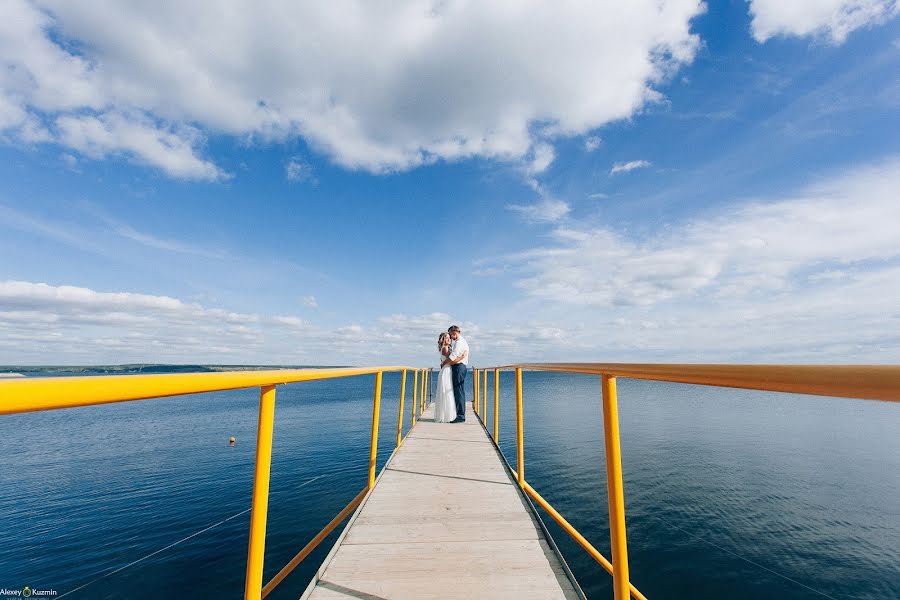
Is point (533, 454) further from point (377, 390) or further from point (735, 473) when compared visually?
point (377, 390)

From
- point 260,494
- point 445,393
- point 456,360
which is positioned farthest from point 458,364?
point 260,494

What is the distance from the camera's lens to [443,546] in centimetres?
239

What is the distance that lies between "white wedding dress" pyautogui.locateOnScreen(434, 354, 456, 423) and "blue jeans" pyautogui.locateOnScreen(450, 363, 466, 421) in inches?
3.1

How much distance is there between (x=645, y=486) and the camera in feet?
34.1

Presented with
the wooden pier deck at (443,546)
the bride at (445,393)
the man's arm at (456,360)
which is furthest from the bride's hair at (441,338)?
the wooden pier deck at (443,546)

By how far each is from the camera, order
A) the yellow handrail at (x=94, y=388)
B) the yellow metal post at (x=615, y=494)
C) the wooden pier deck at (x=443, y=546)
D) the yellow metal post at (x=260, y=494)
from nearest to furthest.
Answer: the yellow handrail at (x=94, y=388) < the yellow metal post at (x=260, y=494) < the yellow metal post at (x=615, y=494) < the wooden pier deck at (x=443, y=546)

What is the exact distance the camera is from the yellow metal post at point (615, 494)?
170 centimetres

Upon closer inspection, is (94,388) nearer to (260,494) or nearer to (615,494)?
(260,494)

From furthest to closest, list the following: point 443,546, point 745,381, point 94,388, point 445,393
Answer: point 445,393 < point 443,546 < point 745,381 < point 94,388

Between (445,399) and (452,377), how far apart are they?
1.41 ft

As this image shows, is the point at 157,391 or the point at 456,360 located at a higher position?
the point at 456,360

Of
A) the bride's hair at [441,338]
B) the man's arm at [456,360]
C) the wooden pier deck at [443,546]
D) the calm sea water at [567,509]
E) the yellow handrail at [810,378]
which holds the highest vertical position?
the bride's hair at [441,338]

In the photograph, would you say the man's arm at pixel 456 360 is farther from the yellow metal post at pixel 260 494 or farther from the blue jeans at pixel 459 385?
Result: the yellow metal post at pixel 260 494

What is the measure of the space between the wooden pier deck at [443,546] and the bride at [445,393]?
9.50ft
